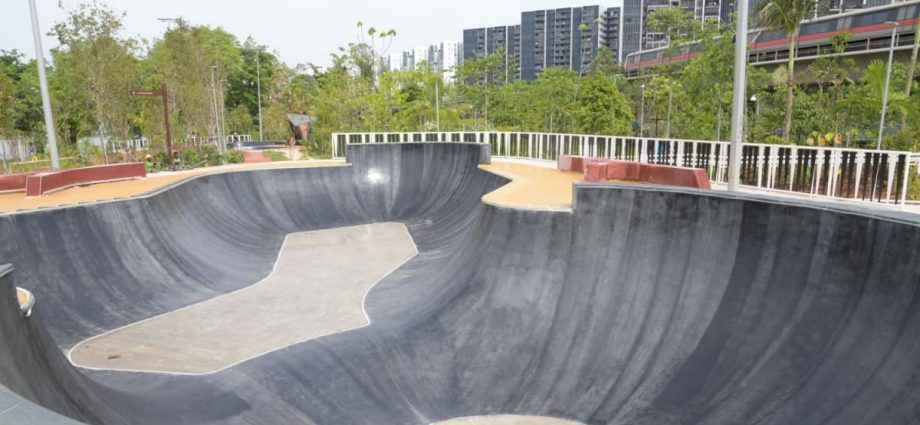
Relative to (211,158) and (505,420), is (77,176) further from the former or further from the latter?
(505,420)

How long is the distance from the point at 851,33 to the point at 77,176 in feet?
176

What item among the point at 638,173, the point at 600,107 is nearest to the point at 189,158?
the point at 638,173

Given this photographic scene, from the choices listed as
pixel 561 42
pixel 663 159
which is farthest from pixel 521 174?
pixel 561 42

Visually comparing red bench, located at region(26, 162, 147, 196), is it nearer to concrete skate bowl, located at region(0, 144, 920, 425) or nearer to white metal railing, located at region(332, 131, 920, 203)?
concrete skate bowl, located at region(0, 144, 920, 425)

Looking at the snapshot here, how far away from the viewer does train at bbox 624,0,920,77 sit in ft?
140

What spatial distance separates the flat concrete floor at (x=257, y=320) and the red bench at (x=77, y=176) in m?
6.55

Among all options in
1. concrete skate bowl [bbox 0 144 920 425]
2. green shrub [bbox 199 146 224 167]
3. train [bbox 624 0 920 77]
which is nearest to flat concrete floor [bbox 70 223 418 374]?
concrete skate bowl [bbox 0 144 920 425]

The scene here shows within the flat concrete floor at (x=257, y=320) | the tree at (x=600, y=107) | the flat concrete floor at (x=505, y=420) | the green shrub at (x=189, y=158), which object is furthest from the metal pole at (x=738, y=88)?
the tree at (x=600, y=107)

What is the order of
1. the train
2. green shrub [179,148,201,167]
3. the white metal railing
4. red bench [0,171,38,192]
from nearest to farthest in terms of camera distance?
the white metal railing < red bench [0,171,38,192] < green shrub [179,148,201,167] < the train

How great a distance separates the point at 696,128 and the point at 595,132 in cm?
692

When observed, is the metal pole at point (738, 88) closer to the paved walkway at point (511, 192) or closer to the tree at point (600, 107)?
the paved walkway at point (511, 192)

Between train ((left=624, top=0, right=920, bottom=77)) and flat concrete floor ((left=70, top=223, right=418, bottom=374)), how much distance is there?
34.8 m

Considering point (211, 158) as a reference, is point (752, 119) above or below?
above

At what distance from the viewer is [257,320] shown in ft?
38.5
